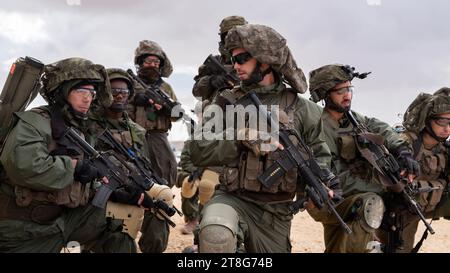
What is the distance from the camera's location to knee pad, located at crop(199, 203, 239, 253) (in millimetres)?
3854

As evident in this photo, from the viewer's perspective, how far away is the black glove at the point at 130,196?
15.9 feet

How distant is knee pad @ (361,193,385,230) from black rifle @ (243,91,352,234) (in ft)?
4.57

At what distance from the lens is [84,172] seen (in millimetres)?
4379

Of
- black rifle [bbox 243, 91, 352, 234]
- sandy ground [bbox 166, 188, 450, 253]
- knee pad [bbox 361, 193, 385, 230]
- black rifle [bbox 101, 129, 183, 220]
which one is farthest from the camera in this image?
sandy ground [bbox 166, 188, 450, 253]

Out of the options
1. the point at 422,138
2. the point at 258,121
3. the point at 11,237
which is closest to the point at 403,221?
the point at 422,138

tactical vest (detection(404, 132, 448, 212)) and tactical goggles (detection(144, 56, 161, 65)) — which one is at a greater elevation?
tactical goggles (detection(144, 56, 161, 65))

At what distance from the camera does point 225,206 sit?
4129 millimetres

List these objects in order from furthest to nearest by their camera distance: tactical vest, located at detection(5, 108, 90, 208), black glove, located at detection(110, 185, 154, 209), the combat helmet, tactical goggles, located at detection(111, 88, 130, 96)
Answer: the combat helmet → tactical goggles, located at detection(111, 88, 130, 96) → black glove, located at detection(110, 185, 154, 209) → tactical vest, located at detection(5, 108, 90, 208)

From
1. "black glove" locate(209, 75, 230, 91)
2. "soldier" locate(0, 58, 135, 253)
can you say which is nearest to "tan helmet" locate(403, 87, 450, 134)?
"black glove" locate(209, 75, 230, 91)

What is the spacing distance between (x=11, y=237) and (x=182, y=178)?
3436 millimetres

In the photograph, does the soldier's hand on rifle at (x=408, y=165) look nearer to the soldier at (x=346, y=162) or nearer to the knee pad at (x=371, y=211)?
the soldier at (x=346, y=162)

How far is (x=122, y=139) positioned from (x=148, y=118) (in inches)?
65.0

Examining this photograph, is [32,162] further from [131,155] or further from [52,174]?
[131,155]

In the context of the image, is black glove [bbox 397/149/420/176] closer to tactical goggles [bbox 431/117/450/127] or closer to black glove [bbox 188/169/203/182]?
tactical goggles [bbox 431/117/450/127]
